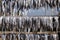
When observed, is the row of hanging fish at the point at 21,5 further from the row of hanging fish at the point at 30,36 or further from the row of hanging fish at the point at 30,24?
the row of hanging fish at the point at 30,36

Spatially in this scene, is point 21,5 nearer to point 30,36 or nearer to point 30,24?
point 30,24

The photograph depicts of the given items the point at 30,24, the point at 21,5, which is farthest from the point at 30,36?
the point at 21,5

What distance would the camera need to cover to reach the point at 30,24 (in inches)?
62.7

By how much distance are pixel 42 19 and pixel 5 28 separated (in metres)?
0.41

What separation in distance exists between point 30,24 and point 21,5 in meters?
0.23

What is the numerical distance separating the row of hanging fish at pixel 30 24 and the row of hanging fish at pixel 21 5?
7 centimetres

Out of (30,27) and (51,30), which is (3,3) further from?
(51,30)

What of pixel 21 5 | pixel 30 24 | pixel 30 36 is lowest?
pixel 30 36

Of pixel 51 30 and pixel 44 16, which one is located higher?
pixel 44 16

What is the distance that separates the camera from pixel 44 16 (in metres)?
1.58

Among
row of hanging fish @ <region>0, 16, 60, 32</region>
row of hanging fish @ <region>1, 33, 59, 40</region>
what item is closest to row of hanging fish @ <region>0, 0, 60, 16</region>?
row of hanging fish @ <region>0, 16, 60, 32</region>

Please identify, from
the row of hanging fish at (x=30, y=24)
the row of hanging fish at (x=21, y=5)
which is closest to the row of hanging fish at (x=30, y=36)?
the row of hanging fish at (x=30, y=24)

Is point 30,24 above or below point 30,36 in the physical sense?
above

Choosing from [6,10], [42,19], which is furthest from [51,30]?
[6,10]
